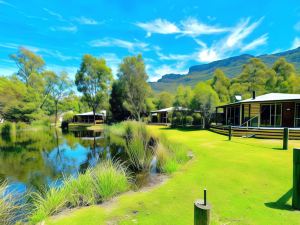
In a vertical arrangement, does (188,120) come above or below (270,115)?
below

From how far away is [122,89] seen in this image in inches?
1260

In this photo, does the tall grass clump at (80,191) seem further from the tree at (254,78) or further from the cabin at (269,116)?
the tree at (254,78)

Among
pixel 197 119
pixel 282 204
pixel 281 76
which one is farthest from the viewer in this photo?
pixel 281 76

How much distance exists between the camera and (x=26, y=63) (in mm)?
37750

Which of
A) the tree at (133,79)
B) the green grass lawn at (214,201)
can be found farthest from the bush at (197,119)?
the green grass lawn at (214,201)

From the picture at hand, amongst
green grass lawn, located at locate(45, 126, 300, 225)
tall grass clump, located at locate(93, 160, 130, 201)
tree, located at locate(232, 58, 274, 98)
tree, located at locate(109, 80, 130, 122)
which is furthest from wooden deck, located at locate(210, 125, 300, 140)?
tree, located at locate(109, 80, 130, 122)

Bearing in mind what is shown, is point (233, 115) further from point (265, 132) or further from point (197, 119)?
point (265, 132)

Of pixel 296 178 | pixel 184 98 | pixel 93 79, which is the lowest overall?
pixel 296 178

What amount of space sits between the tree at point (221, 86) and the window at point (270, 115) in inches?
627

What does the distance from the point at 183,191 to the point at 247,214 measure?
151cm

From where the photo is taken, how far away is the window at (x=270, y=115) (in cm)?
1555

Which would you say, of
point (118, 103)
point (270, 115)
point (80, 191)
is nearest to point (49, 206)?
point (80, 191)

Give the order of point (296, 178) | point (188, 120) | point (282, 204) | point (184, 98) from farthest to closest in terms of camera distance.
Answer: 1. point (184, 98)
2. point (188, 120)
3. point (282, 204)
4. point (296, 178)

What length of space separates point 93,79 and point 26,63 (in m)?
14.2
